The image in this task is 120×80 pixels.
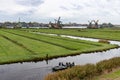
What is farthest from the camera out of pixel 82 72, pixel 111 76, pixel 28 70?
pixel 28 70

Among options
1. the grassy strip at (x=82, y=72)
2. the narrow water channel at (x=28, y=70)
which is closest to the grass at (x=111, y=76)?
the grassy strip at (x=82, y=72)

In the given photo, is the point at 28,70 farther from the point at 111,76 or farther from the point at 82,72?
the point at 111,76

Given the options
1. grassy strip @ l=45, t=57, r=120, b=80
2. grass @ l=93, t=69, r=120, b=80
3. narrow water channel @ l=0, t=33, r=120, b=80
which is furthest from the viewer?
narrow water channel @ l=0, t=33, r=120, b=80

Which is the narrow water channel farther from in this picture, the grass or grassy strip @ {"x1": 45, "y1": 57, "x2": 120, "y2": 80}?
the grass

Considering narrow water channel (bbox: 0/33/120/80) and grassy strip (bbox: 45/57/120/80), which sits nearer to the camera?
grassy strip (bbox: 45/57/120/80)

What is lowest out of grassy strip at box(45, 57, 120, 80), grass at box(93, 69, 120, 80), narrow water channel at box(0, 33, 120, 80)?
narrow water channel at box(0, 33, 120, 80)

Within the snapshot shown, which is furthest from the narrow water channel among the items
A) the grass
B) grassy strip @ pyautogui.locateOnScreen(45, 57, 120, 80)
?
the grass

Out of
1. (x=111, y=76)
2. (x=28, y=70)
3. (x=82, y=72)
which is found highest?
(x=82, y=72)

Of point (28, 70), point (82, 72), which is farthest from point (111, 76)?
point (28, 70)

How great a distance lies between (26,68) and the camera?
5266cm

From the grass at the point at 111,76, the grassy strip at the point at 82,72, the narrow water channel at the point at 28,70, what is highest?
the grassy strip at the point at 82,72

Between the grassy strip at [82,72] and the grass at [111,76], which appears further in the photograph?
the grassy strip at [82,72]

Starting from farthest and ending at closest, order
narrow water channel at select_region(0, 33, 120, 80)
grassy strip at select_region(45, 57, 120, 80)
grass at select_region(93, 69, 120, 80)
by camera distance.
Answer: narrow water channel at select_region(0, 33, 120, 80) → grassy strip at select_region(45, 57, 120, 80) → grass at select_region(93, 69, 120, 80)

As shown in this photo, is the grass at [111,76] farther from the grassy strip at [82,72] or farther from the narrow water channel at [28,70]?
the narrow water channel at [28,70]
